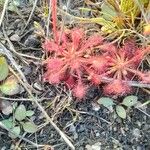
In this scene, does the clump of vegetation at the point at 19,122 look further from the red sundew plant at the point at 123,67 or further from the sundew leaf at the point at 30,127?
the red sundew plant at the point at 123,67

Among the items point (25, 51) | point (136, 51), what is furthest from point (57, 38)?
point (136, 51)

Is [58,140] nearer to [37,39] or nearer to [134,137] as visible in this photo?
[134,137]

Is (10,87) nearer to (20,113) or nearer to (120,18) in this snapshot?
(20,113)

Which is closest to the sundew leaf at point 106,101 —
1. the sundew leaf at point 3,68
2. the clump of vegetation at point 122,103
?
the clump of vegetation at point 122,103

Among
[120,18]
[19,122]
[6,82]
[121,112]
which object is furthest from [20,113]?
[120,18]

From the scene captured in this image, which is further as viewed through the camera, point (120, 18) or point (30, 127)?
point (120, 18)

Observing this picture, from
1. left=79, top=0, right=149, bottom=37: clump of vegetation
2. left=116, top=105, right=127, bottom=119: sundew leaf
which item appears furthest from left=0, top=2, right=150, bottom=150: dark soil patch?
left=79, top=0, right=149, bottom=37: clump of vegetation
